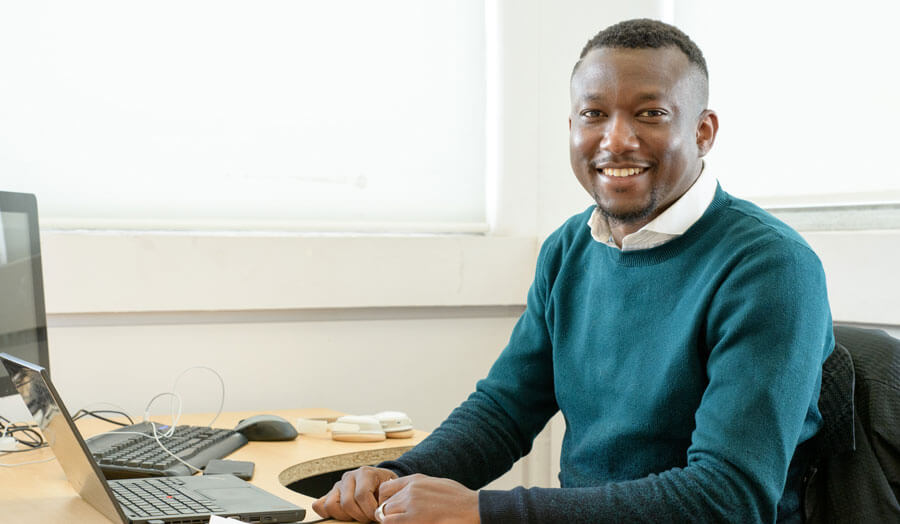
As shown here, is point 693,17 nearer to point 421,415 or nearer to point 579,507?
point 421,415

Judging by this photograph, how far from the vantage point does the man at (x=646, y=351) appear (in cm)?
100

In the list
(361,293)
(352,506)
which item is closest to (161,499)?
(352,506)

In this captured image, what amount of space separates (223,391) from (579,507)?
127cm

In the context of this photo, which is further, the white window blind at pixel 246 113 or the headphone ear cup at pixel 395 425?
the white window blind at pixel 246 113

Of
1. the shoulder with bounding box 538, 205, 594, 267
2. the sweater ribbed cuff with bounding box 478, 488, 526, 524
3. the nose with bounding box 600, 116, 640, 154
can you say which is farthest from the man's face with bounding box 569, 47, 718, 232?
the sweater ribbed cuff with bounding box 478, 488, 526, 524

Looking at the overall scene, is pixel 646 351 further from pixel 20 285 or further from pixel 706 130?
pixel 20 285

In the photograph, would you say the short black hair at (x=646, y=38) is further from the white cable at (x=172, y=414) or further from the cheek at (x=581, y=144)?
the white cable at (x=172, y=414)

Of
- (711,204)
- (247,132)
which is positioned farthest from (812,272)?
(247,132)

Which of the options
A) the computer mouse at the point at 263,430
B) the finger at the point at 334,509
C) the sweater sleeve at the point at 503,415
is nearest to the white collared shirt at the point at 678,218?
the sweater sleeve at the point at 503,415

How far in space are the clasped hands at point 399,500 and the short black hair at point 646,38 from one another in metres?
0.67

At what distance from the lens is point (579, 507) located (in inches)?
39.1

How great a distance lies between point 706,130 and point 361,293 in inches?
42.5

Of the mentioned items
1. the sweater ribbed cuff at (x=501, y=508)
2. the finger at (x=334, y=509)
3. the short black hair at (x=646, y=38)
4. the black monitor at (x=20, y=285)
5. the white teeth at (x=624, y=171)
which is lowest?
the finger at (x=334, y=509)

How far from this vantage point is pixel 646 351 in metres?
1.22
